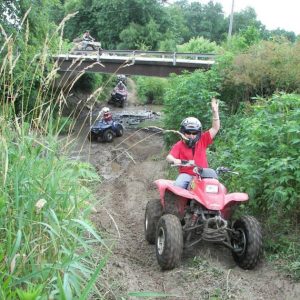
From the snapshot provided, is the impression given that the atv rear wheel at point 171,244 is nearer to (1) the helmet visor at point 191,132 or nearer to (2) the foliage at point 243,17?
Result: (1) the helmet visor at point 191,132

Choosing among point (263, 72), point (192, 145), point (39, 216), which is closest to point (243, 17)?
point (263, 72)

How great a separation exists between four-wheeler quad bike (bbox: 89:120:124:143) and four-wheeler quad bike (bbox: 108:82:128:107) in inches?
413

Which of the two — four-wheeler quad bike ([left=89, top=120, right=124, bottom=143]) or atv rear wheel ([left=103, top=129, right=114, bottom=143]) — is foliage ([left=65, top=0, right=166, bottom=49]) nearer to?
four-wheeler quad bike ([left=89, top=120, right=124, bottom=143])

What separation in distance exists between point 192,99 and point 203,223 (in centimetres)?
658

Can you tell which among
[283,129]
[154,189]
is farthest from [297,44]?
[283,129]

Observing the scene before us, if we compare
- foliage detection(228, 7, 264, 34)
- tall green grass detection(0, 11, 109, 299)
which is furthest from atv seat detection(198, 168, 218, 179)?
foliage detection(228, 7, 264, 34)

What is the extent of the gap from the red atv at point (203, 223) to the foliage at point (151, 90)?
25.9m

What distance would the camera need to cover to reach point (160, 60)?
20.2 meters

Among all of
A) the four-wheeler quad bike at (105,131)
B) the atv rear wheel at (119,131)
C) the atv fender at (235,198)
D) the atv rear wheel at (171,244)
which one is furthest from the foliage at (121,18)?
the atv rear wheel at (171,244)

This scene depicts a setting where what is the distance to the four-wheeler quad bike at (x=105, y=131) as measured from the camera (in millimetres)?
15148

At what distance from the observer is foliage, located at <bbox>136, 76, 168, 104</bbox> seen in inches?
1220

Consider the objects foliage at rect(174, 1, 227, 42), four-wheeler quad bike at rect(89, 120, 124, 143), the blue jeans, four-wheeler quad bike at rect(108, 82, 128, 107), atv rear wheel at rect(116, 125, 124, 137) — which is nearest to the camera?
the blue jeans

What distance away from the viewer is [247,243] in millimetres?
4605

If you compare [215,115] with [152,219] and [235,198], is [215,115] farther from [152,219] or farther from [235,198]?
[152,219]
